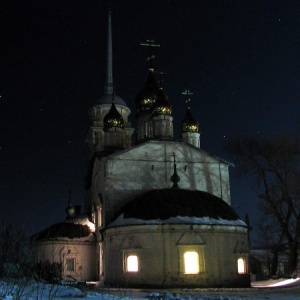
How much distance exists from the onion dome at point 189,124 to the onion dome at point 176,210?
13.2m

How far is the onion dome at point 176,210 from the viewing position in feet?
86.7

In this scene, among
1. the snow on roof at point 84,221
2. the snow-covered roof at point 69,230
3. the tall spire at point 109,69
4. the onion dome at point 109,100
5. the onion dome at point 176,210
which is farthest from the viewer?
the tall spire at point 109,69

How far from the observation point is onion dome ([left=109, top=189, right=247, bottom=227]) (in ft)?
86.7

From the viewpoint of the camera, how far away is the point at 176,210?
26812 millimetres

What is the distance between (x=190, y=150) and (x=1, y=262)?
20.3m

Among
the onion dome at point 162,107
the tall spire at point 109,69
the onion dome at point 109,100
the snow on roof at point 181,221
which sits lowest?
the snow on roof at point 181,221

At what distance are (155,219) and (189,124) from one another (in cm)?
1646

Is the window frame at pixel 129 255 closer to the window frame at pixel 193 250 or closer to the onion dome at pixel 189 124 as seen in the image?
the window frame at pixel 193 250

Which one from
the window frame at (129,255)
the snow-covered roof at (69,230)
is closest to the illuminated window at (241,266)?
the window frame at (129,255)

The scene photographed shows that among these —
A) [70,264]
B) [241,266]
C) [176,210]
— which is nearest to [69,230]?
[70,264]

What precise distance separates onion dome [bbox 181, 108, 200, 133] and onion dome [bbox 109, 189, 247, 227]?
13.2 metres

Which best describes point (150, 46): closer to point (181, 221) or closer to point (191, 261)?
point (181, 221)

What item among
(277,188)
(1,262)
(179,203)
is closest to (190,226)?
(179,203)

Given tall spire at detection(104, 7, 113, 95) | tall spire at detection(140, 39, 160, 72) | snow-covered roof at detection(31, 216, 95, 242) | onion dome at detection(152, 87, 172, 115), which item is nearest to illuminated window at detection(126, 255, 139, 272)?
snow-covered roof at detection(31, 216, 95, 242)
